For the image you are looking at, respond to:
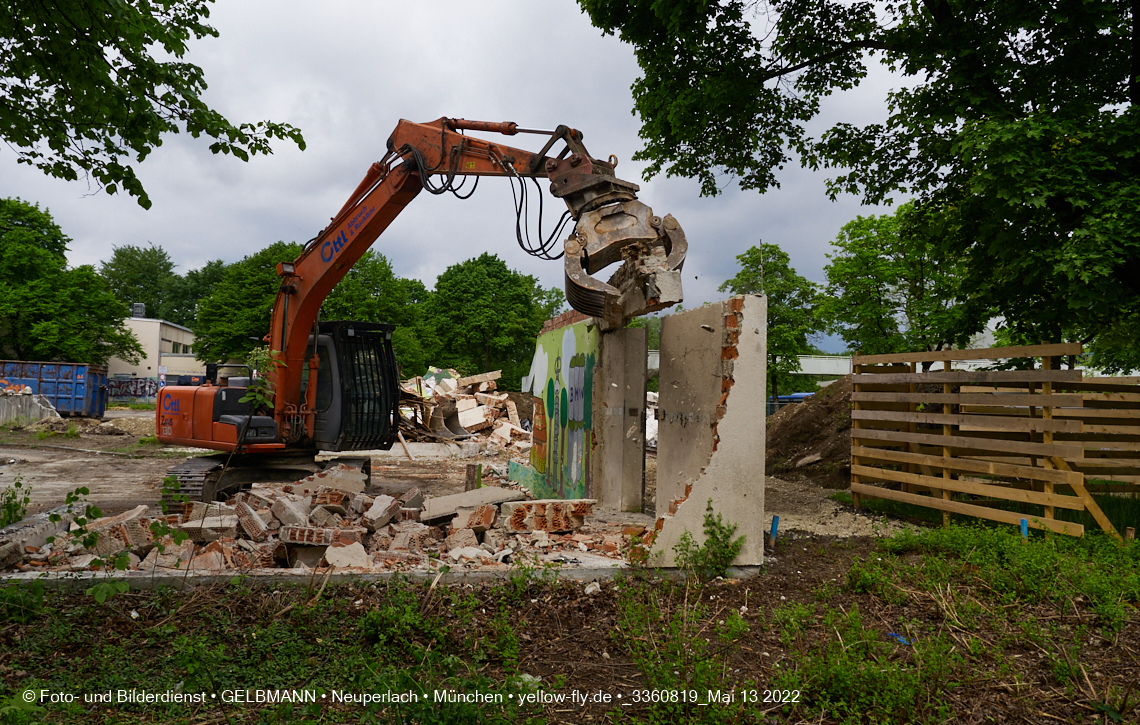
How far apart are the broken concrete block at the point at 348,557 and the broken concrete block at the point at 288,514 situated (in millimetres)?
1067

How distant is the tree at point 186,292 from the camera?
62688 mm

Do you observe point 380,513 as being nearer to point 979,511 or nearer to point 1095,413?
point 979,511

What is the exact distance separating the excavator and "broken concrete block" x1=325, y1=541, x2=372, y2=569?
5.28 feet

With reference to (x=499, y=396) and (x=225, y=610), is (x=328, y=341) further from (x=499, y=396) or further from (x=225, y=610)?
(x=499, y=396)

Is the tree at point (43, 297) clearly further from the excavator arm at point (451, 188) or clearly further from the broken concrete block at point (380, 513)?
the broken concrete block at point (380, 513)

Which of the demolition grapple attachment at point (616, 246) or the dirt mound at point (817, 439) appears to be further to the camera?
the dirt mound at point (817, 439)

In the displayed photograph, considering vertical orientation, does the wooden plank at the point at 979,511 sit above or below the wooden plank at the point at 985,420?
below

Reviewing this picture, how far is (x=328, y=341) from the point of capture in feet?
31.5

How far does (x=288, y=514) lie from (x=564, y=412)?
3832mm

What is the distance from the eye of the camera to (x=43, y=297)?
121 feet

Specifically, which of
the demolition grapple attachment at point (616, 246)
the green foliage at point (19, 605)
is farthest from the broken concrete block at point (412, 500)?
the green foliage at point (19, 605)

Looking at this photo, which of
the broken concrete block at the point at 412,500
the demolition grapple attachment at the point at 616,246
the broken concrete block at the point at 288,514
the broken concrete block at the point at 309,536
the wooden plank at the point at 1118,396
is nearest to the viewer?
the demolition grapple attachment at the point at 616,246

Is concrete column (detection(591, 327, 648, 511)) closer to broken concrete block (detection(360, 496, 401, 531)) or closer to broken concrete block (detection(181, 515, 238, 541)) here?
broken concrete block (detection(360, 496, 401, 531))

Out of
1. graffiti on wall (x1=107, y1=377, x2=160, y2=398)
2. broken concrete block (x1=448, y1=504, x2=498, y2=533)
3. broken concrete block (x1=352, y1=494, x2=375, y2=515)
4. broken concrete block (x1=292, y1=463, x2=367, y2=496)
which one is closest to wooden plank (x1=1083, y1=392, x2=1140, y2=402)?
broken concrete block (x1=448, y1=504, x2=498, y2=533)
